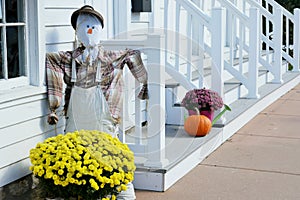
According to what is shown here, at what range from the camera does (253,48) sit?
7.46m

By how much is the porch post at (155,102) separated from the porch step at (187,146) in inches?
3.4

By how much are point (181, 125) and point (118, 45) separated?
1.67 meters

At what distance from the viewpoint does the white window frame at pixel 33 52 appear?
413 cm

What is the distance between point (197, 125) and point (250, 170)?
2.35ft

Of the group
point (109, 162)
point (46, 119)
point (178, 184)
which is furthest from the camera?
point (178, 184)

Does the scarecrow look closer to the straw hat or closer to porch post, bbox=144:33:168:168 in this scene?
the straw hat

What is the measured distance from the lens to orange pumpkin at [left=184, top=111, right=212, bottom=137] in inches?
219

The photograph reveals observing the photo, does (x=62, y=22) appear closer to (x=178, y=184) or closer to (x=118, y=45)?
(x=118, y=45)

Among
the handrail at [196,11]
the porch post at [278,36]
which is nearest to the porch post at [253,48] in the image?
the handrail at [196,11]

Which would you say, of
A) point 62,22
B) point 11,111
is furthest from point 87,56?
point 11,111

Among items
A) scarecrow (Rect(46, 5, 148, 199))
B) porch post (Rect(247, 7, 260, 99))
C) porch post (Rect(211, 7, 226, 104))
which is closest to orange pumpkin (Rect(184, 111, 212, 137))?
porch post (Rect(211, 7, 226, 104))

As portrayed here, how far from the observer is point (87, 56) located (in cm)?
438

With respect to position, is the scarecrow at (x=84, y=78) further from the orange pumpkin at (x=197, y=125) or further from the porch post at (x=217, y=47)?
the porch post at (x=217, y=47)

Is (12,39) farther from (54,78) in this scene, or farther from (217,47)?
(217,47)
